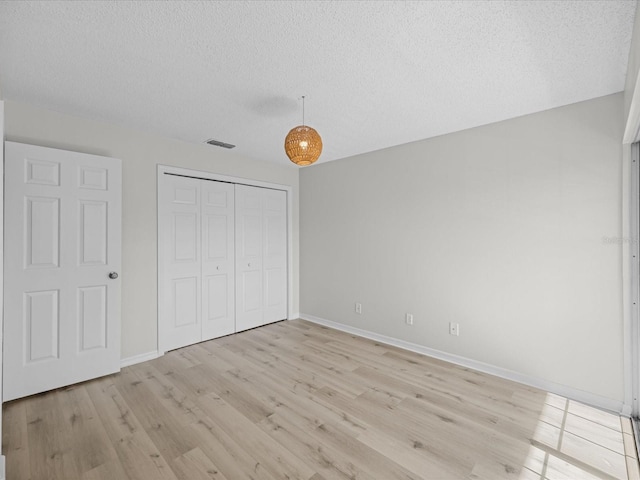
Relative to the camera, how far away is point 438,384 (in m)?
2.74

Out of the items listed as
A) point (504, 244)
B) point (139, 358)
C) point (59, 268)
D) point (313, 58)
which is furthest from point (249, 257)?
point (504, 244)

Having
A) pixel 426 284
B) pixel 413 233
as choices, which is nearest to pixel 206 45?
pixel 413 233

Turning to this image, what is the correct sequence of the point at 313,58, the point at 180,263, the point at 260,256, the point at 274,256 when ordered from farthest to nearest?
the point at 274,256 → the point at 260,256 → the point at 180,263 → the point at 313,58

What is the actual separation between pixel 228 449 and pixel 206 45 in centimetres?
247

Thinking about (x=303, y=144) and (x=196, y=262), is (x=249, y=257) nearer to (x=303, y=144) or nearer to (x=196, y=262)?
(x=196, y=262)

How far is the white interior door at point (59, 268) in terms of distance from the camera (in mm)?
2447

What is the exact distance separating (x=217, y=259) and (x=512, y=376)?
137 inches

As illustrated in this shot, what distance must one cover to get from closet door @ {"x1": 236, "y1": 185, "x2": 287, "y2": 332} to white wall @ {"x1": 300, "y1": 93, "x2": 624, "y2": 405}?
108 centimetres

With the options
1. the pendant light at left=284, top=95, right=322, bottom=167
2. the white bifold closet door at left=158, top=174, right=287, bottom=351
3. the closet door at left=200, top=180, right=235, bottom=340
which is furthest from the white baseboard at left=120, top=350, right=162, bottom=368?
the pendant light at left=284, top=95, right=322, bottom=167

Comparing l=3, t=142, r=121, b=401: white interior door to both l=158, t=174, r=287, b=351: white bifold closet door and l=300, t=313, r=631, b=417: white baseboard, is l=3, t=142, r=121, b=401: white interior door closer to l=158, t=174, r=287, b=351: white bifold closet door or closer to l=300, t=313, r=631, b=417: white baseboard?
l=158, t=174, r=287, b=351: white bifold closet door

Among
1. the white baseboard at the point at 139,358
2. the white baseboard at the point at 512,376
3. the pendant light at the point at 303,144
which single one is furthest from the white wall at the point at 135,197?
the white baseboard at the point at 512,376

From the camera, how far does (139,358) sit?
321cm

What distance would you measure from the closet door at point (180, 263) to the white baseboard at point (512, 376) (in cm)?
208

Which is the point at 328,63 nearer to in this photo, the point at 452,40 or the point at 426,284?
the point at 452,40
